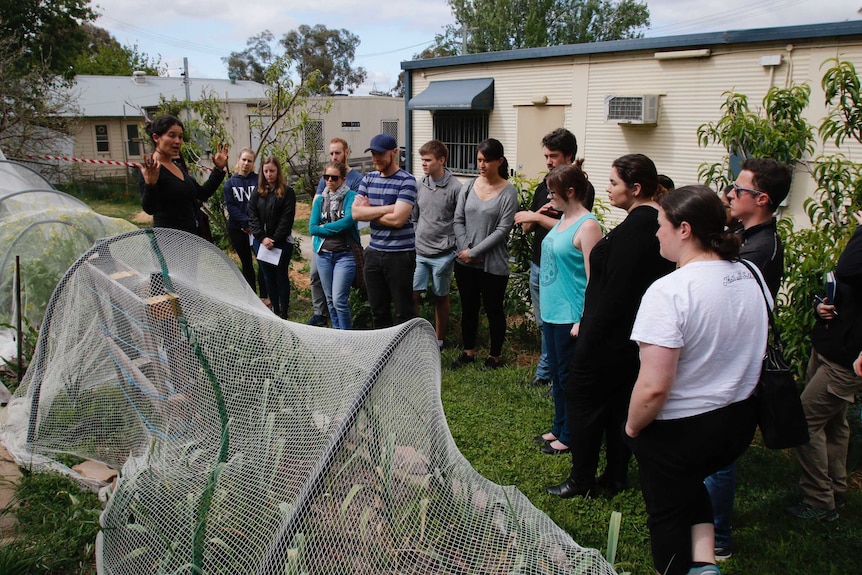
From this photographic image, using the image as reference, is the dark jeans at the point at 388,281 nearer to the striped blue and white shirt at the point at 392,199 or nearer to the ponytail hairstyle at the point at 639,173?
the striped blue and white shirt at the point at 392,199

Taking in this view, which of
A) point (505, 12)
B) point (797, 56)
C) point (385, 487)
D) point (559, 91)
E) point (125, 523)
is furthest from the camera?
point (505, 12)

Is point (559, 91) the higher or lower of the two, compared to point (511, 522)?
higher

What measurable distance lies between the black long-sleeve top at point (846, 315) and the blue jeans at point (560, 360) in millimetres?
1280

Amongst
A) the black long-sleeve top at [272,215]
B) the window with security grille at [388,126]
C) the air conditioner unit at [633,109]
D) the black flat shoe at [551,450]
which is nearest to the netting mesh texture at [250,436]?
the black flat shoe at [551,450]

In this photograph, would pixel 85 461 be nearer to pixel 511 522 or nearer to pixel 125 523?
pixel 125 523

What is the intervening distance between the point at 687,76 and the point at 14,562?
446 inches

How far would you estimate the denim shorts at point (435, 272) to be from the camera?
5.46 meters

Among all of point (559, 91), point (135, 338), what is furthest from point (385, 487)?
point (559, 91)

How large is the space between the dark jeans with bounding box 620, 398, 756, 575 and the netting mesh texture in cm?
45

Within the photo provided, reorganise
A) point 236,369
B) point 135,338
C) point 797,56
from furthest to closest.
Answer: point 797,56
point 135,338
point 236,369

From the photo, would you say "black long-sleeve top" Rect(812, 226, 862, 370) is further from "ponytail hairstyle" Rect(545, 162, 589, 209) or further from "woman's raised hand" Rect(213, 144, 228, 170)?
"woman's raised hand" Rect(213, 144, 228, 170)

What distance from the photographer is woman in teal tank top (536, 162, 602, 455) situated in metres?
3.58

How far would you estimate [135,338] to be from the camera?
11.6ft

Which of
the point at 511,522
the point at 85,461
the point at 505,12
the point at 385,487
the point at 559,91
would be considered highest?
the point at 505,12
